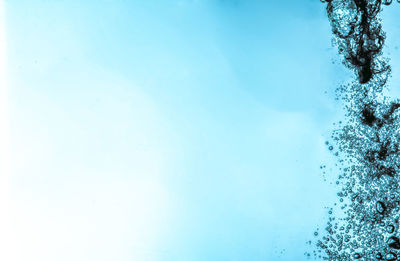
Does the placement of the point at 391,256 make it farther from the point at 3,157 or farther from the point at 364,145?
the point at 3,157

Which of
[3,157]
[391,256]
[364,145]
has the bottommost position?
[391,256]

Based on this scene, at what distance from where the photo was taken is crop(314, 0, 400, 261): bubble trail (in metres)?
3.01

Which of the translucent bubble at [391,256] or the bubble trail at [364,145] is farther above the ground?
the bubble trail at [364,145]

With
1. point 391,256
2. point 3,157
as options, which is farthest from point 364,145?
point 3,157

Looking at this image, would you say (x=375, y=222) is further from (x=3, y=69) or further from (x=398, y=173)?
(x=3, y=69)

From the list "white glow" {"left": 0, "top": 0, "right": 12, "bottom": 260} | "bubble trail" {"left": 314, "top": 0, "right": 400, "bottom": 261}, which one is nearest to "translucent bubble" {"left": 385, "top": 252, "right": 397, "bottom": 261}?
"bubble trail" {"left": 314, "top": 0, "right": 400, "bottom": 261}

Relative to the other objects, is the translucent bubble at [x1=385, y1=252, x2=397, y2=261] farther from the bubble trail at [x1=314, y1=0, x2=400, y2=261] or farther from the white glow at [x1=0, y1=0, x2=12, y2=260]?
the white glow at [x1=0, y1=0, x2=12, y2=260]

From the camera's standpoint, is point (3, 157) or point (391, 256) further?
point (3, 157)

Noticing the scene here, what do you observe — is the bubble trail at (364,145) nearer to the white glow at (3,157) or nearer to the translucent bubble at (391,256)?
the translucent bubble at (391,256)

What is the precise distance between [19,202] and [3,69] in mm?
1216

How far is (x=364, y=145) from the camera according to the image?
306cm

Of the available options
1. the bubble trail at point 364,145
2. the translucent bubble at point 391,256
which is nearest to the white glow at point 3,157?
the bubble trail at point 364,145

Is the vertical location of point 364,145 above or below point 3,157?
above

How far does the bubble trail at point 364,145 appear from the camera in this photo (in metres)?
3.01
